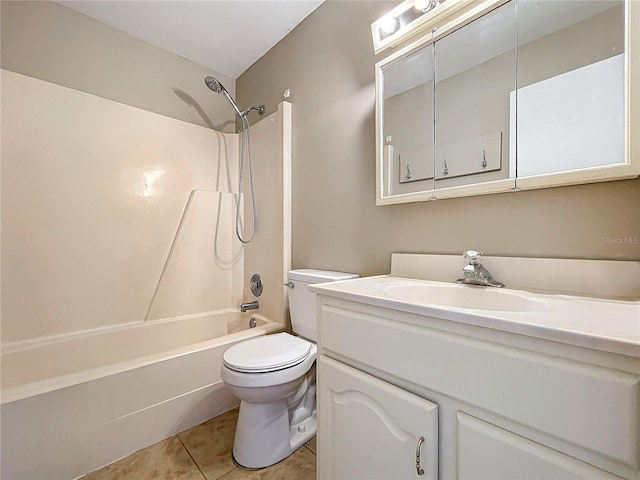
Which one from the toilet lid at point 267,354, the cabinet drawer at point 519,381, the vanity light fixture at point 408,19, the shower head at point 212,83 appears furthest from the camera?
the shower head at point 212,83

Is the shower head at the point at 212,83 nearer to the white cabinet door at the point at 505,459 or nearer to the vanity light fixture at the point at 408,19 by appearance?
the vanity light fixture at the point at 408,19

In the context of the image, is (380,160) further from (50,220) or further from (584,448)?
(50,220)

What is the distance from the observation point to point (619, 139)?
73 cm

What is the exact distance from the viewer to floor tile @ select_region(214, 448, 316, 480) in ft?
3.75

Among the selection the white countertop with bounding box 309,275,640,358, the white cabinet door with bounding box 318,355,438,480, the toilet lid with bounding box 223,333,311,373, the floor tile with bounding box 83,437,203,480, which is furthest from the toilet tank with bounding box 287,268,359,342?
the floor tile with bounding box 83,437,203,480

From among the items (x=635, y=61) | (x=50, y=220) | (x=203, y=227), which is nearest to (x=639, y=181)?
(x=635, y=61)

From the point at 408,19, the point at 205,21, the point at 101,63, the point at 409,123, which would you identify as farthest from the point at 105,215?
the point at 408,19

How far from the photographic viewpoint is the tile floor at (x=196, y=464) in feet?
3.77

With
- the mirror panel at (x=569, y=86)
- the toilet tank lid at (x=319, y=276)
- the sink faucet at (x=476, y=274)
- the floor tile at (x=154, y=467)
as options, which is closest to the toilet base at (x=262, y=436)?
the floor tile at (x=154, y=467)

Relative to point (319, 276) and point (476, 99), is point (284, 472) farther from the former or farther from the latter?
point (476, 99)

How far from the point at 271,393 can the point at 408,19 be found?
168 cm

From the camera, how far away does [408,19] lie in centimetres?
115

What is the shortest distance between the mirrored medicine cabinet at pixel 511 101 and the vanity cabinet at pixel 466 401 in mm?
584

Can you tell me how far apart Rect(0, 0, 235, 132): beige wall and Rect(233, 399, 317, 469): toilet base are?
2053 millimetres
